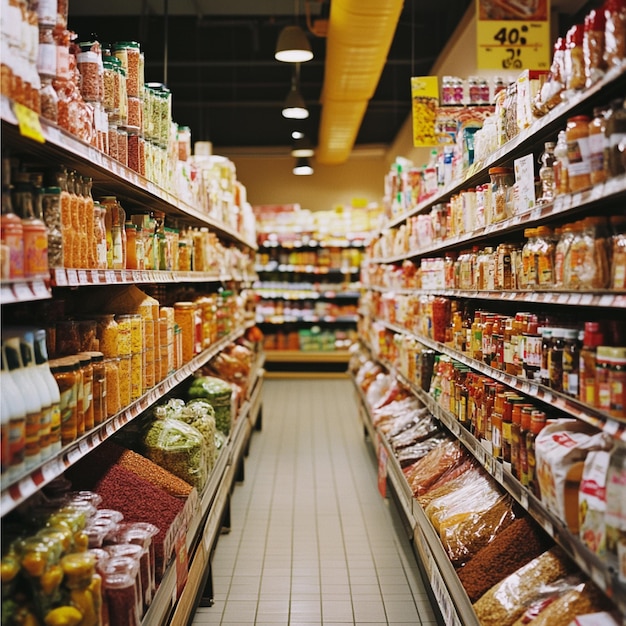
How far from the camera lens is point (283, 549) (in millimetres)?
4570

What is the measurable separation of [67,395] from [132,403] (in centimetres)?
71

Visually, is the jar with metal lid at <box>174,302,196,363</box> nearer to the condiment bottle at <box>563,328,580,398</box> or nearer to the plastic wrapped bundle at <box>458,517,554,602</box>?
the plastic wrapped bundle at <box>458,517,554,602</box>

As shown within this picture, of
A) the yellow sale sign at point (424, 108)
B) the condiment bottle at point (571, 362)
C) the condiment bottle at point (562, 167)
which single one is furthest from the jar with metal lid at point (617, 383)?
the yellow sale sign at point (424, 108)

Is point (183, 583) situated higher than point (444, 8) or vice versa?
point (444, 8)

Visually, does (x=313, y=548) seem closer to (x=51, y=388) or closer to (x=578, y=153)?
(x=51, y=388)

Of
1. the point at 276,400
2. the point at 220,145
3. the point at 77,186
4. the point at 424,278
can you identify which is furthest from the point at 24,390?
the point at 220,145

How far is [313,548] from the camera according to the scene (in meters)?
4.59

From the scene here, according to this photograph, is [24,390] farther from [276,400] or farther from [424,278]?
[276,400]

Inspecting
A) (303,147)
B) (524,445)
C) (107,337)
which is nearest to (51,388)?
(107,337)

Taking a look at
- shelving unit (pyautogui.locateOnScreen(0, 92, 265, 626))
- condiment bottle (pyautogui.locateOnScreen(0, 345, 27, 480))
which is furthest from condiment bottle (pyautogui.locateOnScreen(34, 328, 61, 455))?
condiment bottle (pyautogui.locateOnScreen(0, 345, 27, 480))

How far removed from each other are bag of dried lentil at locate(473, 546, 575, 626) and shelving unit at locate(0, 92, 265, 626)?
1.06m

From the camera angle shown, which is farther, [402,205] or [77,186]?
[402,205]

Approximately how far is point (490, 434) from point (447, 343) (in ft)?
4.19

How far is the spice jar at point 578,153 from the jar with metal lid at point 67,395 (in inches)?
62.4
